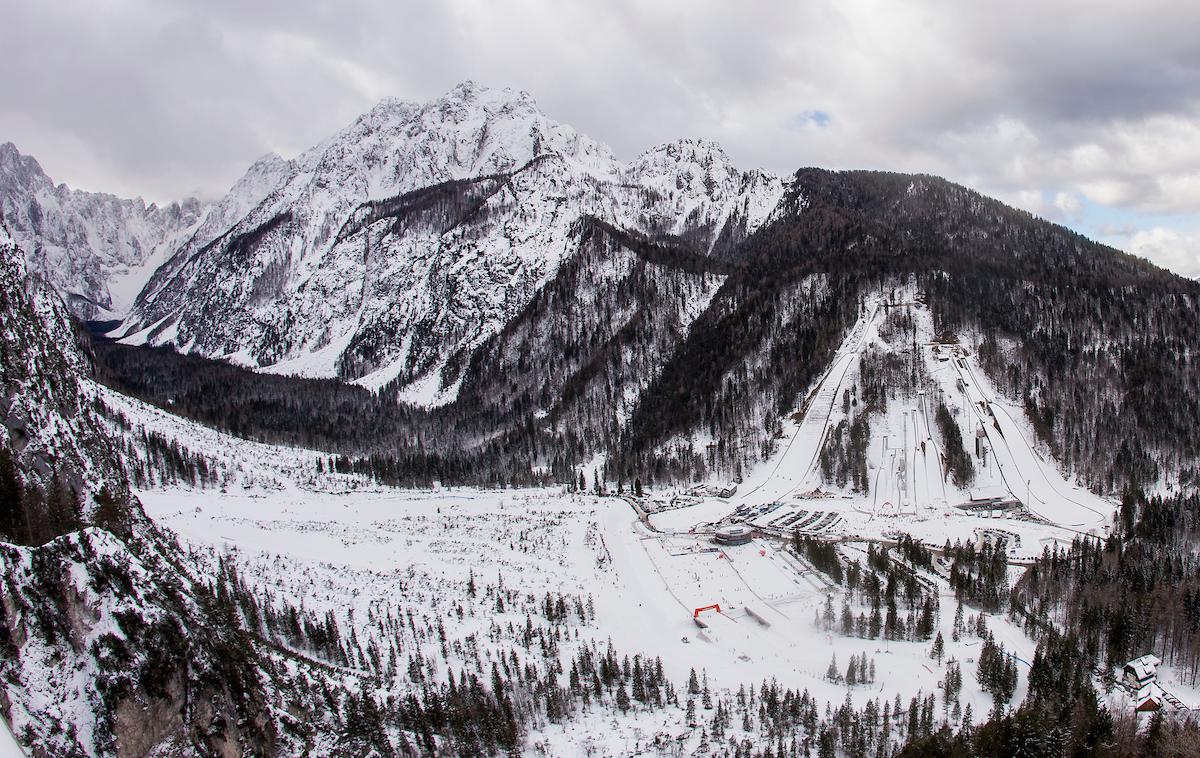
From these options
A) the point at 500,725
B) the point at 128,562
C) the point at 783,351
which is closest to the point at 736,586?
the point at 500,725

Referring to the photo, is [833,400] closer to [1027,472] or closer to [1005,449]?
[1005,449]

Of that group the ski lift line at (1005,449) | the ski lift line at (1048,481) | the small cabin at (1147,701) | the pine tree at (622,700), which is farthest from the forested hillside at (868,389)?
the pine tree at (622,700)

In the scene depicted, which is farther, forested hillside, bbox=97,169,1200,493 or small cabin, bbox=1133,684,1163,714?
forested hillside, bbox=97,169,1200,493

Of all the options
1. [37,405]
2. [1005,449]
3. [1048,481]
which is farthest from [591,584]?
[1005,449]

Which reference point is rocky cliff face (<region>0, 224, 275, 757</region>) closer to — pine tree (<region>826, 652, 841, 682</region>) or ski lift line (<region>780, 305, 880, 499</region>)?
pine tree (<region>826, 652, 841, 682</region>)

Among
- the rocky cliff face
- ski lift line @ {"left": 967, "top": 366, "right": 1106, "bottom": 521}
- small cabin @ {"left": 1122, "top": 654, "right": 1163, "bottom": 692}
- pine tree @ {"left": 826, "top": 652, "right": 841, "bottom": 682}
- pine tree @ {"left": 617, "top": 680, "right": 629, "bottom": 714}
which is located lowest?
pine tree @ {"left": 617, "top": 680, "right": 629, "bottom": 714}

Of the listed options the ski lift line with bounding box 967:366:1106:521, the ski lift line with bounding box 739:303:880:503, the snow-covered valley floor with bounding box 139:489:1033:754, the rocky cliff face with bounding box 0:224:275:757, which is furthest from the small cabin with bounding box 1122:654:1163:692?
the rocky cliff face with bounding box 0:224:275:757

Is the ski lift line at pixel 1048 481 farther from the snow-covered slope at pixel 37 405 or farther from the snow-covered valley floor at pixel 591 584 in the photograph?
the snow-covered slope at pixel 37 405

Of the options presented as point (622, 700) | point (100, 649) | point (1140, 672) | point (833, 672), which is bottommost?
point (622, 700)
